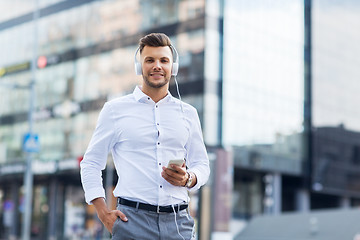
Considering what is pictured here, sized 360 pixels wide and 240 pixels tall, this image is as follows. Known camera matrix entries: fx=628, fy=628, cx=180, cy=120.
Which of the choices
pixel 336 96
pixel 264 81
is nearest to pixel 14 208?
pixel 264 81

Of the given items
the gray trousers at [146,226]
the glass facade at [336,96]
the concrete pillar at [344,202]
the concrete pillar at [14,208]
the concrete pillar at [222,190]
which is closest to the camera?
the gray trousers at [146,226]

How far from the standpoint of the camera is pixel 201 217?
37.9m

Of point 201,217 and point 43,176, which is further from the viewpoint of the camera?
point 43,176

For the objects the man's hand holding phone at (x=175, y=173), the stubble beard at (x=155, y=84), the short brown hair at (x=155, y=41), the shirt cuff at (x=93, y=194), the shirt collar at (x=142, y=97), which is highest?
the short brown hair at (x=155, y=41)

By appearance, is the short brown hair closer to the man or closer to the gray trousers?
the man

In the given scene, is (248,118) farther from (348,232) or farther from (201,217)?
(348,232)

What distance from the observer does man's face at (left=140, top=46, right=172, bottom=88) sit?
11.0 feet

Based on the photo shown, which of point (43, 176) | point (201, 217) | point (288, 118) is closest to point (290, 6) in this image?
point (288, 118)

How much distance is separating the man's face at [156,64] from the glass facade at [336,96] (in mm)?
45557

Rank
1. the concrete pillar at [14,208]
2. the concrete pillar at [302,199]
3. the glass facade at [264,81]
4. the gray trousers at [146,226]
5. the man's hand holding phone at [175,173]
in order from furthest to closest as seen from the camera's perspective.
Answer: the concrete pillar at [14,208] → the concrete pillar at [302,199] → the glass facade at [264,81] → the gray trousers at [146,226] → the man's hand holding phone at [175,173]

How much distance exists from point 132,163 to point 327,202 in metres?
53.6

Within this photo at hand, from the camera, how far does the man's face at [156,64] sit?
11.0 feet

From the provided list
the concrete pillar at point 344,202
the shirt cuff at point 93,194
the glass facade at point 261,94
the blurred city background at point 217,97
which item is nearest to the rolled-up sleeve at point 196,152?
the shirt cuff at point 93,194

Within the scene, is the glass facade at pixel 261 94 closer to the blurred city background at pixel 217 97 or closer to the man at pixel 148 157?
the blurred city background at pixel 217 97
